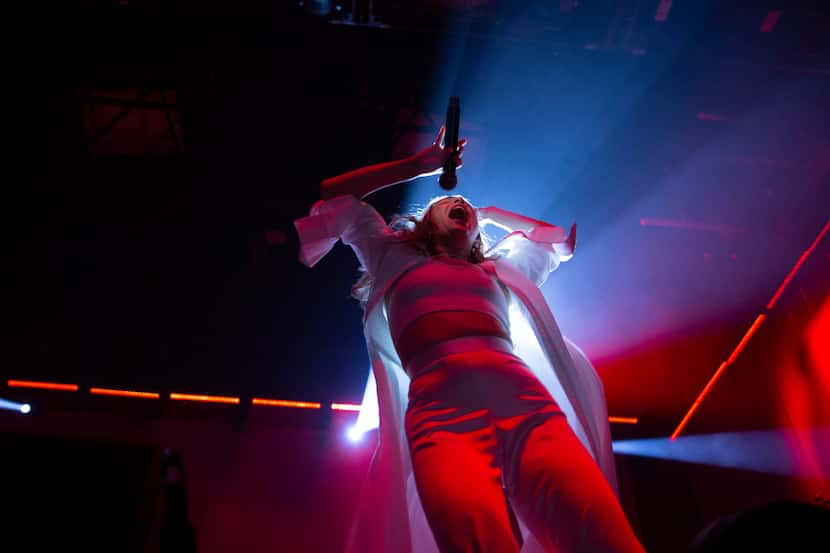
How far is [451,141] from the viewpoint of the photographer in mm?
1690

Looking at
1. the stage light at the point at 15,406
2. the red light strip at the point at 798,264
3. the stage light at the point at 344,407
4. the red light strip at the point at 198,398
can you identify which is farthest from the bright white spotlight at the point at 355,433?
the red light strip at the point at 798,264

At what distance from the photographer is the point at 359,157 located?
279cm

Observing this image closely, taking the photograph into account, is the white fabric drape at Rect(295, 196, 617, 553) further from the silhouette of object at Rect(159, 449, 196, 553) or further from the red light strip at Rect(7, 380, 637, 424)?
the red light strip at Rect(7, 380, 637, 424)

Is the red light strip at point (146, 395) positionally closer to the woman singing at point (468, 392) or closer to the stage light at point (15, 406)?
the stage light at point (15, 406)

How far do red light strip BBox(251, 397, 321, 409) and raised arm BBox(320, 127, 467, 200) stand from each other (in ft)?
4.76

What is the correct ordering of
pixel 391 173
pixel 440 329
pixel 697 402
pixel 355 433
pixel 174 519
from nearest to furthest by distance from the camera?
pixel 174 519, pixel 440 329, pixel 391 173, pixel 355 433, pixel 697 402

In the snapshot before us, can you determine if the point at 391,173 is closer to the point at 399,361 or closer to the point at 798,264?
the point at 399,361

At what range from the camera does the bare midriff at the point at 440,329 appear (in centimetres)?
154

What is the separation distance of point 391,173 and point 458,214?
0.26 metres

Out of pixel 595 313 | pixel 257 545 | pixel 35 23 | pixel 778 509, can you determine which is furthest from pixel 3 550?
pixel 595 313

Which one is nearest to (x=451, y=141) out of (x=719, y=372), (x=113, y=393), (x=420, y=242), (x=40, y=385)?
(x=420, y=242)

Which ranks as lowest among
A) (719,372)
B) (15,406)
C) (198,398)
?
(15,406)

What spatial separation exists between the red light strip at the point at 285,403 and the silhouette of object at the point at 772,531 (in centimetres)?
225

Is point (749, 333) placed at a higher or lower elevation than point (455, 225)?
lower
